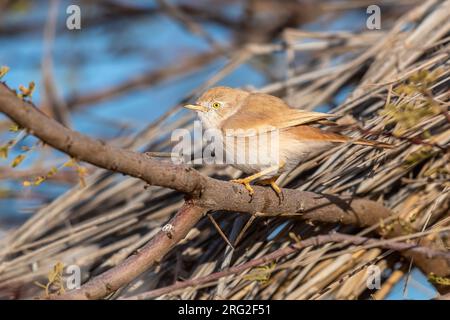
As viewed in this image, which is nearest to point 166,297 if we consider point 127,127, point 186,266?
point 186,266

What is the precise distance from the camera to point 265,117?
3549mm

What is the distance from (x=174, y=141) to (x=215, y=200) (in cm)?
188

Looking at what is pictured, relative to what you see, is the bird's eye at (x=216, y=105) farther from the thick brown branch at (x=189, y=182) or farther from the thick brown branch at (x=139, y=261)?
the thick brown branch at (x=139, y=261)

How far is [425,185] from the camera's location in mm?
3475

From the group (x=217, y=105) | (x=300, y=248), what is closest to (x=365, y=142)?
(x=300, y=248)

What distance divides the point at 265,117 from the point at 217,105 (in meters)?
0.41

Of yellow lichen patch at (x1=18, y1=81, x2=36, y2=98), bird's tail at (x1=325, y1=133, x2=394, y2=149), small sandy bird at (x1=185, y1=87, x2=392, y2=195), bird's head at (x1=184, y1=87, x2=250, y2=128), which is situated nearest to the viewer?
yellow lichen patch at (x1=18, y1=81, x2=36, y2=98)

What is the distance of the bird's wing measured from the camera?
3.43m

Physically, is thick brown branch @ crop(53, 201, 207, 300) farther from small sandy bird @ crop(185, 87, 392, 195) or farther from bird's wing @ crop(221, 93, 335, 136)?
bird's wing @ crop(221, 93, 335, 136)

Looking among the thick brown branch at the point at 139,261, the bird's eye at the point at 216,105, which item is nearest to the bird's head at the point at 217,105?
the bird's eye at the point at 216,105

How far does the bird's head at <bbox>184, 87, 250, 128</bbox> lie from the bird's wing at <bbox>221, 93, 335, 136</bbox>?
0.36 ft

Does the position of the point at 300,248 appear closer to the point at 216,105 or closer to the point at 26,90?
the point at 26,90

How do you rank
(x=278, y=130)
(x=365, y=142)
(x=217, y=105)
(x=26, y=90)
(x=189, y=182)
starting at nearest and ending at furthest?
(x=26, y=90)
(x=189, y=182)
(x=365, y=142)
(x=278, y=130)
(x=217, y=105)

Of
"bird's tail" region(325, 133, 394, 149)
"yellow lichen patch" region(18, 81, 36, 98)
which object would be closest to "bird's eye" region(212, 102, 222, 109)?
"bird's tail" region(325, 133, 394, 149)
